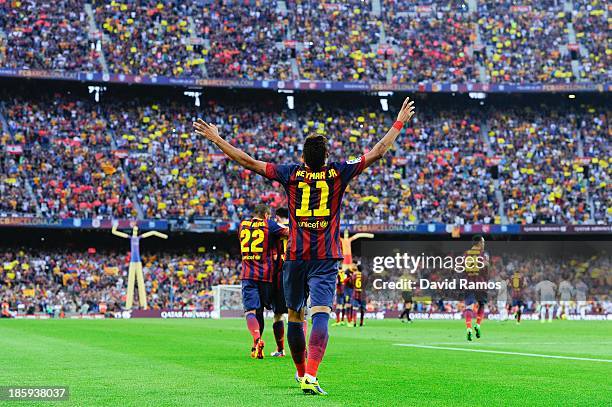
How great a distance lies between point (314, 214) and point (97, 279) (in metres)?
48.9

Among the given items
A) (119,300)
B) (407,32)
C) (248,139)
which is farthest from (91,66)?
(407,32)

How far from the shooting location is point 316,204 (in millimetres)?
10586

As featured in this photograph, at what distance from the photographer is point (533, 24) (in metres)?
70.3

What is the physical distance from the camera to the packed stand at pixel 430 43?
2655 inches

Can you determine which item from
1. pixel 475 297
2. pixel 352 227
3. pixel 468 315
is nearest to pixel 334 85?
pixel 352 227

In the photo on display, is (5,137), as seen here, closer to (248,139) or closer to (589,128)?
(248,139)

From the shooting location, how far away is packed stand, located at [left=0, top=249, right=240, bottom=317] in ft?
182

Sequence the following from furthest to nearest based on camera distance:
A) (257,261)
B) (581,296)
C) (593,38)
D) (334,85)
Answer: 1. (593,38)
2. (334,85)
3. (581,296)
4. (257,261)

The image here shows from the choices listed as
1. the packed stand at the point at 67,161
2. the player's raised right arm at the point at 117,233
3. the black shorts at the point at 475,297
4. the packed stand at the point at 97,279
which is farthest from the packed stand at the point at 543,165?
the black shorts at the point at 475,297

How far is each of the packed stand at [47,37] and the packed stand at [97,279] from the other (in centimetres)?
1183

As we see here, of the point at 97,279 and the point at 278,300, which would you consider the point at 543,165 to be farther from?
the point at 278,300

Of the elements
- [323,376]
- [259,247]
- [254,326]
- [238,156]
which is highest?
[238,156]

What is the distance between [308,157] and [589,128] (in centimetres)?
6083

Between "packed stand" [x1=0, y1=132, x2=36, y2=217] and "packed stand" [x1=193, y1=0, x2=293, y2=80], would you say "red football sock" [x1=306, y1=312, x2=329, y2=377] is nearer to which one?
"packed stand" [x1=0, y1=132, x2=36, y2=217]
